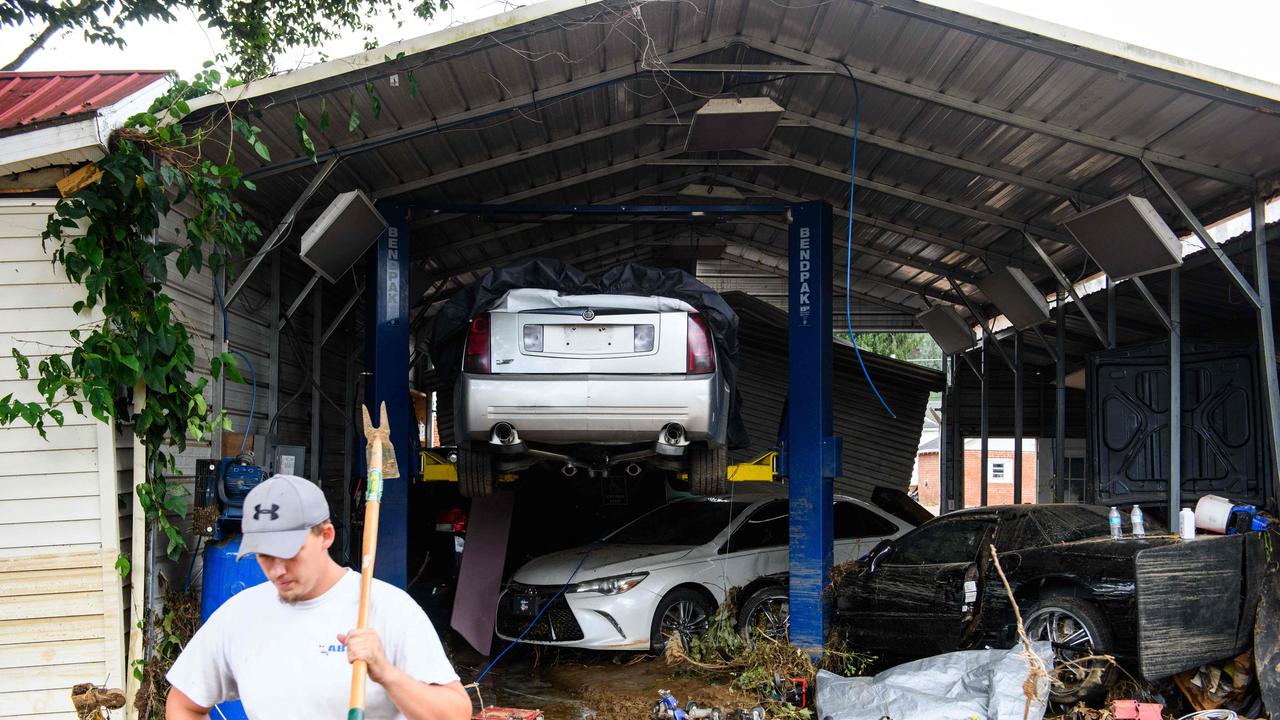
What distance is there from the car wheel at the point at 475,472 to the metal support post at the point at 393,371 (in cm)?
77

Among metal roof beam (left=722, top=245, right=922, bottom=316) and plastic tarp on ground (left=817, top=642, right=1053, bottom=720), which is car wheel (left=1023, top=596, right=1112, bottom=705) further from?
metal roof beam (left=722, top=245, right=922, bottom=316)

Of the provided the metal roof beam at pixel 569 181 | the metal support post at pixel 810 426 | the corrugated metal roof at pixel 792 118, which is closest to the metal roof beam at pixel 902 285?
the corrugated metal roof at pixel 792 118

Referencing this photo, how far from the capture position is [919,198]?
383 inches

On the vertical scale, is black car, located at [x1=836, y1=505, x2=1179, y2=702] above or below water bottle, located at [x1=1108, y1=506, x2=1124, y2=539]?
below

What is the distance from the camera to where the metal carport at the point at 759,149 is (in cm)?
622

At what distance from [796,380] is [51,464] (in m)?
5.12

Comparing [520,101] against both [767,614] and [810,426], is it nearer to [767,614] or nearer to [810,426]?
[810,426]

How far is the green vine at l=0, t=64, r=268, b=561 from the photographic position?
5.15 meters

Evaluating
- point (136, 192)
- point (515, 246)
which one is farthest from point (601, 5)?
point (515, 246)

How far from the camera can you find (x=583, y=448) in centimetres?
677

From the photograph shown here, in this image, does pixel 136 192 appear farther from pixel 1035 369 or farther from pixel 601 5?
pixel 1035 369

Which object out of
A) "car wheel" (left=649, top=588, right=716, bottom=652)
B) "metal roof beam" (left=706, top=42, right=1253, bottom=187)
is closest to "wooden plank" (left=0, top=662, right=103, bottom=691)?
"car wheel" (left=649, top=588, right=716, bottom=652)

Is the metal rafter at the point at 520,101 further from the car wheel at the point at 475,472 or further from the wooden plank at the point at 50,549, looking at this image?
the wooden plank at the point at 50,549

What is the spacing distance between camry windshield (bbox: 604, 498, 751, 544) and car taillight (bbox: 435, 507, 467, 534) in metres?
1.29
